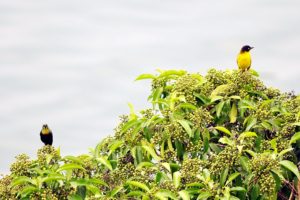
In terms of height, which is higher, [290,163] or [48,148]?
[48,148]

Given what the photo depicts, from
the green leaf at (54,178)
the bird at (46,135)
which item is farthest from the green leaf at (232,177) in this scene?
the bird at (46,135)

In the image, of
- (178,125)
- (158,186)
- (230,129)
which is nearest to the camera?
(158,186)

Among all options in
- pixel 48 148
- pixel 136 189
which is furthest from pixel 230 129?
pixel 48 148

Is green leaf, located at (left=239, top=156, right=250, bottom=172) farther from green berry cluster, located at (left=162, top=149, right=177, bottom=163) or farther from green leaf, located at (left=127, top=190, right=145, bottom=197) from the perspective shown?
green leaf, located at (left=127, top=190, right=145, bottom=197)

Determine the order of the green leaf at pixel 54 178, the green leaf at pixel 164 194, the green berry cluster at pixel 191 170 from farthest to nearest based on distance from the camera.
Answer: the green leaf at pixel 54 178 < the green berry cluster at pixel 191 170 < the green leaf at pixel 164 194

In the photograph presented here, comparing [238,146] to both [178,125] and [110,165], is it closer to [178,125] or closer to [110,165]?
[178,125]

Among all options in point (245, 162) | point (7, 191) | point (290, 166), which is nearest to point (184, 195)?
point (245, 162)

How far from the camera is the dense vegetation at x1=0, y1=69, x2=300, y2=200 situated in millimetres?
7367

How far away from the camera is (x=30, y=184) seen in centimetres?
803

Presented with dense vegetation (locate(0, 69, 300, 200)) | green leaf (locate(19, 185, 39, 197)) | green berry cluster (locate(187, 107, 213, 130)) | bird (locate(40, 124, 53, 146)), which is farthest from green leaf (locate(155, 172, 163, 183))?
bird (locate(40, 124, 53, 146))

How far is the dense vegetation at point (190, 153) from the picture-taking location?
7367 mm

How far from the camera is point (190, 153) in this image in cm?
794

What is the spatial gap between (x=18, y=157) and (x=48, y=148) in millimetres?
356

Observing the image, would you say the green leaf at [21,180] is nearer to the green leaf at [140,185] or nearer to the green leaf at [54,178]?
the green leaf at [54,178]
